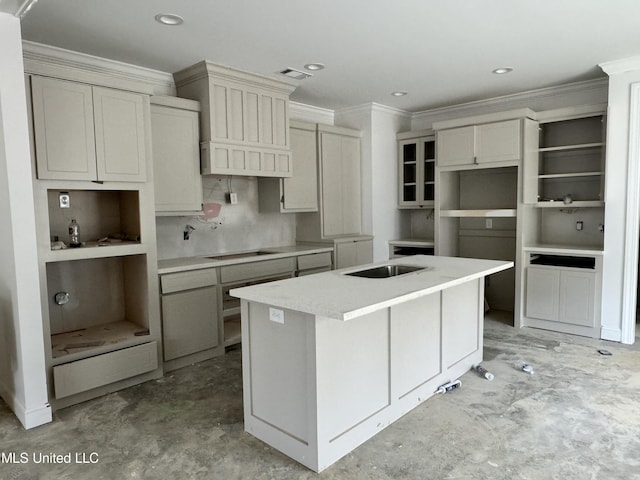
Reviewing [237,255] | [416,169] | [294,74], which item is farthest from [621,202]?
[237,255]

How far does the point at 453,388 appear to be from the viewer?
307 centimetres

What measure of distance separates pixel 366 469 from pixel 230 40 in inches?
115

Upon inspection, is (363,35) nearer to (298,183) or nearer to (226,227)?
(298,183)

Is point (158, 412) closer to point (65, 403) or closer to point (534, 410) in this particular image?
point (65, 403)

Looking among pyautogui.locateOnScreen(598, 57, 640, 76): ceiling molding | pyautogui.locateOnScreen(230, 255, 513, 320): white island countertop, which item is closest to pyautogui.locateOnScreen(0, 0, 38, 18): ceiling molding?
pyautogui.locateOnScreen(230, 255, 513, 320): white island countertop

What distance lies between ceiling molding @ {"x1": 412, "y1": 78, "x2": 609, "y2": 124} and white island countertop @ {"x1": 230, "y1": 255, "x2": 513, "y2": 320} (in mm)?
2573

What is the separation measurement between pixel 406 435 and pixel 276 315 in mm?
1042

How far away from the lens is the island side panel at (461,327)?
10.2ft

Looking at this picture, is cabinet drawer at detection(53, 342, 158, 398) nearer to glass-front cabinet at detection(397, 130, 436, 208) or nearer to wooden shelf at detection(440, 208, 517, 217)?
wooden shelf at detection(440, 208, 517, 217)

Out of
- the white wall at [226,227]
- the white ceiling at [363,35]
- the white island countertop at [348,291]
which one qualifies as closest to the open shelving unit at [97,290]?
the white wall at [226,227]

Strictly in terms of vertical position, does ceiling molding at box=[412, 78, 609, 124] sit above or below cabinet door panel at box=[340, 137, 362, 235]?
above

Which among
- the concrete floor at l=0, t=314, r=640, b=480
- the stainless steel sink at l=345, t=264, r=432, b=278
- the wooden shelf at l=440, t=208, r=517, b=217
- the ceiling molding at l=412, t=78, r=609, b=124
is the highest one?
the ceiling molding at l=412, t=78, r=609, b=124

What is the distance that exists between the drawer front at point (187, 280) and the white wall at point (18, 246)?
92 centimetres

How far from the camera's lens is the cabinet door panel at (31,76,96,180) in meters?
2.68
